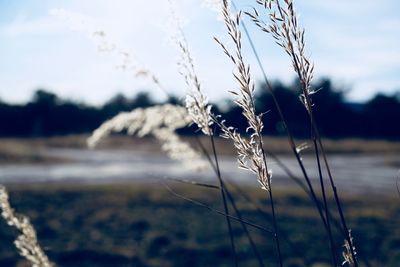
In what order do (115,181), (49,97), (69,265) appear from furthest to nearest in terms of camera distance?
(49,97)
(115,181)
(69,265)

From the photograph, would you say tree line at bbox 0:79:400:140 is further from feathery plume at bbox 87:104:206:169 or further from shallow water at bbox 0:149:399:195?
feathery plume at bbox 87:104:206:169

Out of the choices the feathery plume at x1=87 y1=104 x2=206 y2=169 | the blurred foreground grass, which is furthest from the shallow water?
the feathery plume at x1=87 y1=104 x2=206 y2=169

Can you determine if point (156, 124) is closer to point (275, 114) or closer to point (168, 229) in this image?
point (168, 229)

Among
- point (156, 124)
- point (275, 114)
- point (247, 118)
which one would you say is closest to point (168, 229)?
point (156, 124)

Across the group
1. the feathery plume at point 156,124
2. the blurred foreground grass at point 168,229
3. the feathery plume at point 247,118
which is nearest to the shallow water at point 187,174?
the blurred foreground grass at point 168,229

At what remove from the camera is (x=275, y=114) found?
3103 cm

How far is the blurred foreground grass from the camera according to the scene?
19.0 feet

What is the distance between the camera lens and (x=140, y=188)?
11148 mm

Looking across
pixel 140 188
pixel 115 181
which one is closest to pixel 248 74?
pixel 140 188

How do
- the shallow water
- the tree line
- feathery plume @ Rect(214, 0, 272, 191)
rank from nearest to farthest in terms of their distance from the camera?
feathery plume @ Rect(214, 0, 272, 191)
the shallow water
the tree line

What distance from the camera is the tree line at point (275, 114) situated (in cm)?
3393

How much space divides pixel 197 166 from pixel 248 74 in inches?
55.5

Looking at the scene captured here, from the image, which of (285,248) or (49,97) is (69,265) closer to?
(285,248)

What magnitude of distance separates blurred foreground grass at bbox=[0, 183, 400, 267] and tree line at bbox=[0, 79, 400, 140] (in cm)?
1727
